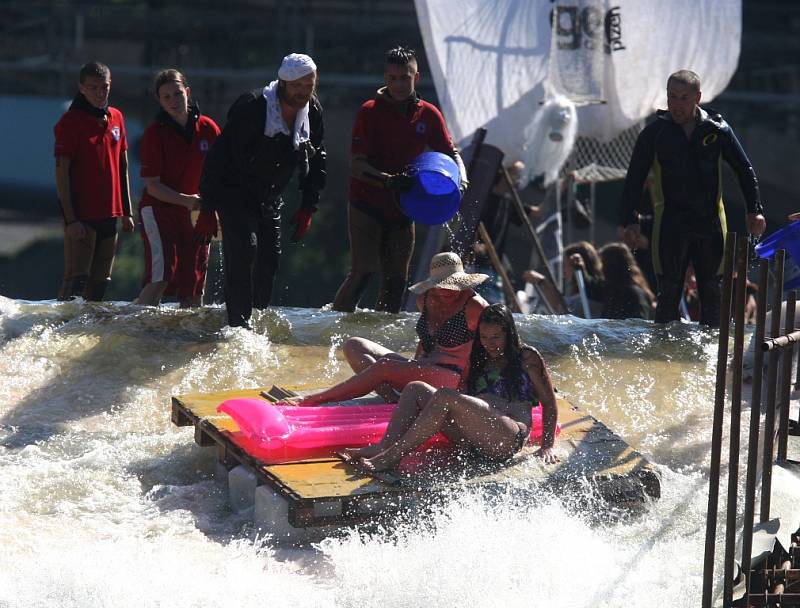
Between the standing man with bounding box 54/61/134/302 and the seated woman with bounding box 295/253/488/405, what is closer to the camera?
the seated woman with bounding box 295/253/488/405

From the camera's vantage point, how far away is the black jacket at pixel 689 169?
8633 millimetres

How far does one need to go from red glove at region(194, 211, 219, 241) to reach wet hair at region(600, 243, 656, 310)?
3.47 meters

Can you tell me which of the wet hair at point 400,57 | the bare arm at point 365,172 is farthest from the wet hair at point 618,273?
the wet hair at point 400,57

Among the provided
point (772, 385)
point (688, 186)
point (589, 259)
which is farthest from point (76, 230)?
point (772, 385)

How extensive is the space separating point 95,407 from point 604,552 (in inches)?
131

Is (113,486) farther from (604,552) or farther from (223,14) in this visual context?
(223,14)

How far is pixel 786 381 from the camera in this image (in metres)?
6.05

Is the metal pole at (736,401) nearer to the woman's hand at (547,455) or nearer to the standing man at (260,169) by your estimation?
the woman's hand at (547,455)

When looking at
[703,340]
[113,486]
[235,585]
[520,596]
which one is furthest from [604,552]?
[703,340]

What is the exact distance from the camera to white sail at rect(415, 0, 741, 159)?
50.5 ft

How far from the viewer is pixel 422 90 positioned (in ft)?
82.2

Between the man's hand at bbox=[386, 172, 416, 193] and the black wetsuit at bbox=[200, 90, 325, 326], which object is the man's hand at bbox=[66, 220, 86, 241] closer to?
the black wetsuit at bbox=[200, 90, 325, 326]

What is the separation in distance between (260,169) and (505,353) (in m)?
2.32

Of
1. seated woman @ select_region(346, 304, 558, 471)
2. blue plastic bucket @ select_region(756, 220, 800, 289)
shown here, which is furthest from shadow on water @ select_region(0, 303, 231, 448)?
blue plastic bucket @ select_region(756, 220, 800, 289)
